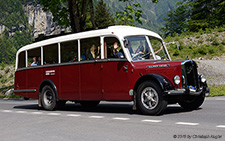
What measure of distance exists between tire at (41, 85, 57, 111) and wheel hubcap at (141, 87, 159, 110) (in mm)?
4173

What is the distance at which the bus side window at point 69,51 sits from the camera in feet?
37.2

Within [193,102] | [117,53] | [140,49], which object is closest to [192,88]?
[193,102]

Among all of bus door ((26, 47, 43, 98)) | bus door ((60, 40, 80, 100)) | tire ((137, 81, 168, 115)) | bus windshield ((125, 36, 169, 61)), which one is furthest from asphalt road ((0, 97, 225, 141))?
bus door ((26, 47, 43, 98))

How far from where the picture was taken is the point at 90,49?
1073cm

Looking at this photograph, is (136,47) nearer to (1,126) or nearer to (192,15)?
(1,126)

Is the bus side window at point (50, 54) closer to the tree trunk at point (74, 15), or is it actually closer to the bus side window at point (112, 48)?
the bus side window at point (112, 48)

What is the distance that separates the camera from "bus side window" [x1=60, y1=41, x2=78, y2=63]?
11.3 meters

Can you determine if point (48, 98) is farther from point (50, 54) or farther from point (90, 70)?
point (90, 70)

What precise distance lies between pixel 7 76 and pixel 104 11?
170 ft

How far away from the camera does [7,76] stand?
41.9 meters

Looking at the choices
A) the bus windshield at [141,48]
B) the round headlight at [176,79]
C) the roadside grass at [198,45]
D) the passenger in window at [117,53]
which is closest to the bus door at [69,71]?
the passenger in window at [117,53]

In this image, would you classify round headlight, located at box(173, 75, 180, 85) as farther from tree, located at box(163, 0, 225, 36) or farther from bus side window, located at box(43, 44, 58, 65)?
tree, located at box(163, 0, 225, 36)

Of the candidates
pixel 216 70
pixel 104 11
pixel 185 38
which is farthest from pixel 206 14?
pixel 216 70

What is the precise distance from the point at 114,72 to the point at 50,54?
359 centimetres
